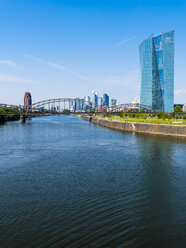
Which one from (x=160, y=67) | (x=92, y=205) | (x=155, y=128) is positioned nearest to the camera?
(x=92, y=205)

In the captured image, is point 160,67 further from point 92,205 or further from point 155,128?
point 92,205

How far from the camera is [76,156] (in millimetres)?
29297

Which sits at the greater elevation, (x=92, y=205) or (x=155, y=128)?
(x=155, y=128)

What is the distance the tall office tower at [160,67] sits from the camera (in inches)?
5226

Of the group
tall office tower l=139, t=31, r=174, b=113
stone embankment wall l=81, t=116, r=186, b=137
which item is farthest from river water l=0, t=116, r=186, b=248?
tall office tower l=139, t=31, r=174, b=113

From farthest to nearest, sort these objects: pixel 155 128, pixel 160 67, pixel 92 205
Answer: pixel 160 67
pixel 155 128
pixel 92 205

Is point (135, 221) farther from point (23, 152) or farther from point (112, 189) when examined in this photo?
point (23, 152)

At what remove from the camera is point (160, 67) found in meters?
133

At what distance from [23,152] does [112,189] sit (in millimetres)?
18973

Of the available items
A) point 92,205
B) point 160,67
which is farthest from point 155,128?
point 160,67

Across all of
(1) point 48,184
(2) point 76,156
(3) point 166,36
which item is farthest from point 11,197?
(3) point 166,36

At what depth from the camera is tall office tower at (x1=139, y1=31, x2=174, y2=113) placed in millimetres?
132750

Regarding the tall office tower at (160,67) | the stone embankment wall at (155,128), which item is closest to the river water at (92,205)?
the stone embankment wall at (155,128)

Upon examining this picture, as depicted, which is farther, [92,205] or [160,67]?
[160,67]
